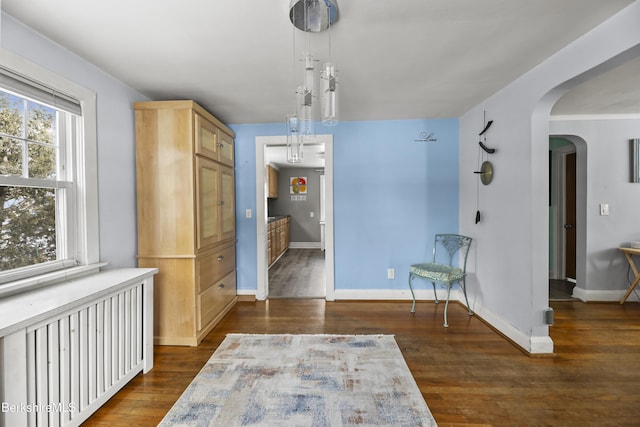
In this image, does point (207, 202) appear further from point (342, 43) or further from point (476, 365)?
point (476, 365)

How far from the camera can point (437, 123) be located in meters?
3.40

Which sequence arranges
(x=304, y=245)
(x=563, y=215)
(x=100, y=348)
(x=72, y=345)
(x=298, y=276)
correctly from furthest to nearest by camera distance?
1. (x=304, y=245)
2. (x=298, y=276)
3. (x=563, y=215)
4. (x=100, y=348)
5. (x=72, y=345)

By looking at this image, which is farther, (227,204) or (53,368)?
(227,204)

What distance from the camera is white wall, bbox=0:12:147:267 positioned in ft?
6.22

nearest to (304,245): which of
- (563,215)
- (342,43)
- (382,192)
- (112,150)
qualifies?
(382,192)

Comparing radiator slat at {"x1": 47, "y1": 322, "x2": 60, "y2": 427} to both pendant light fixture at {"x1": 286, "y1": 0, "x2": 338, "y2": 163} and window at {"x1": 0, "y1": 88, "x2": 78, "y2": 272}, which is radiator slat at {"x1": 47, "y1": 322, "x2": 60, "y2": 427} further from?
pendant light fixture at {"x1": 286, "y1": 0, "x2": 338, "y2": 163}

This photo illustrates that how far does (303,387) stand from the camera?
5.99 ft

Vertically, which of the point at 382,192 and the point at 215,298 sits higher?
the point at 382,192

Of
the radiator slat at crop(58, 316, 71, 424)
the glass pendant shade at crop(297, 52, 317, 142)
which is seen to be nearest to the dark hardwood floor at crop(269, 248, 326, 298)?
the radiator slat at crop(58, 316, 71, 424)

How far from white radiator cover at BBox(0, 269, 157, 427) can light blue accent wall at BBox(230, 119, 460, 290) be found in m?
1.72

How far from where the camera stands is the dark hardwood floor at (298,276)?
3803 millimetres

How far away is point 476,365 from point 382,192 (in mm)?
2012

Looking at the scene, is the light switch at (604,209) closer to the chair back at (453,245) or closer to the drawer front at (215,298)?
the chair back at (453,245)

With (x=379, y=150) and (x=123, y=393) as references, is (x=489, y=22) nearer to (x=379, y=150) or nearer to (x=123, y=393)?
(x=379, y=150)
